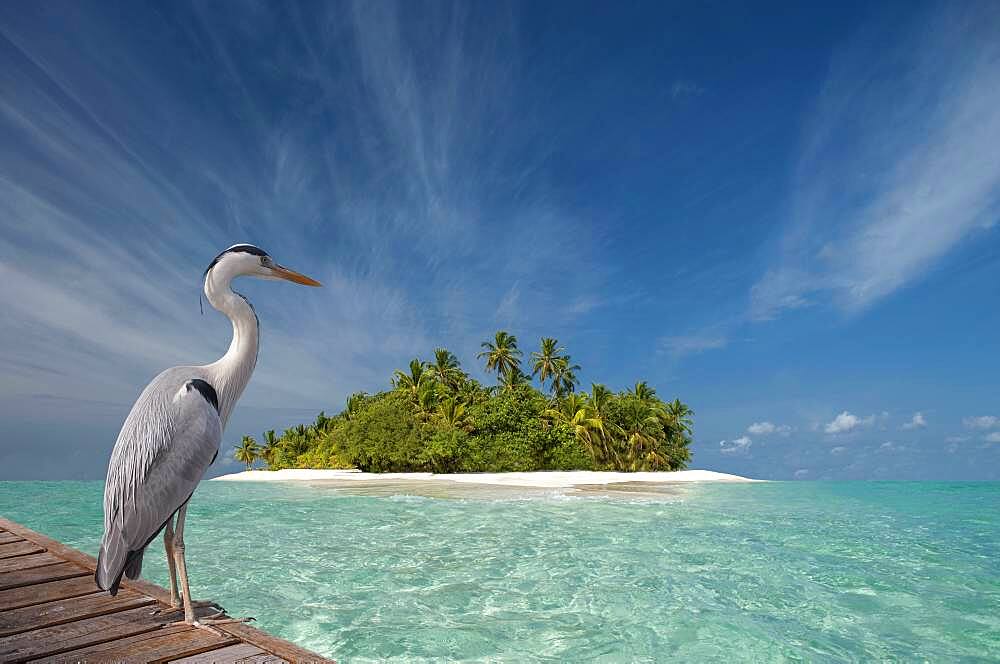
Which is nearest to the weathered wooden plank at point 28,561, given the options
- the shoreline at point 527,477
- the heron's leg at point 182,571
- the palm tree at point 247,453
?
the heron's leg at point 182,571

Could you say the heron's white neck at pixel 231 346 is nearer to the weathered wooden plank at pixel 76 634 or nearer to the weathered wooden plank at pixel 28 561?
the weathered wooden plank at pixel 76 634

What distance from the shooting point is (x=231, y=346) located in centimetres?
294

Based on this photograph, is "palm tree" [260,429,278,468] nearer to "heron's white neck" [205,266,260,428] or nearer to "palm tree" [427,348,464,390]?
"palm tree" [427,348,464,390]

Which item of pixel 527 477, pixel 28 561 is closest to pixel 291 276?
pixel 28 561

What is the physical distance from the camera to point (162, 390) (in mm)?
2742

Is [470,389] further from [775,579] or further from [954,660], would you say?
[954,660]

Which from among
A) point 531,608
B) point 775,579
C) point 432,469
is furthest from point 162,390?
point 432,469

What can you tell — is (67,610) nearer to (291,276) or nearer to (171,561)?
(171,561)

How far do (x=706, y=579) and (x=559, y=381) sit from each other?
30125mm

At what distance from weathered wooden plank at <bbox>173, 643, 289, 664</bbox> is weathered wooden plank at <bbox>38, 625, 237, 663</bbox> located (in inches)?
2.0

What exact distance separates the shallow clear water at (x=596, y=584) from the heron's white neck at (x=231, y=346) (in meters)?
2.39

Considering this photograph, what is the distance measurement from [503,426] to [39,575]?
26.4 meters

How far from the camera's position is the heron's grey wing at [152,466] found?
101 inches

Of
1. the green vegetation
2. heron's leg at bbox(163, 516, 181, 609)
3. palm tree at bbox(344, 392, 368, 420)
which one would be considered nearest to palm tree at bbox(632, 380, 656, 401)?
the green vegetation
